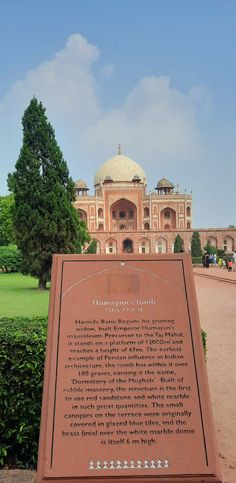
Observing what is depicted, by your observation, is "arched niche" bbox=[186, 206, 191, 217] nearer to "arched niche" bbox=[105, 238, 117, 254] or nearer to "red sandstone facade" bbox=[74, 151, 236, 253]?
"red sandstone facade" bbox=[74, 151, 236, 253]

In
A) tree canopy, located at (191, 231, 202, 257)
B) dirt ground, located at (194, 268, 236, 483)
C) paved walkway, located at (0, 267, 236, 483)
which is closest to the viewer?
paved walkway, located at (0, 267, 236, 483)

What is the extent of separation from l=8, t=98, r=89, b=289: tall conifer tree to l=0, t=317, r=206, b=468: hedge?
1145 cm

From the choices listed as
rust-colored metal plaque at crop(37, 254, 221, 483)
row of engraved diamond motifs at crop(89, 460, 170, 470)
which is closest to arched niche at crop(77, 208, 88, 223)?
rust-colored metal plaque at crop(37, 254, 221, 483)

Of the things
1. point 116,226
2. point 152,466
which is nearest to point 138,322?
point 152,466

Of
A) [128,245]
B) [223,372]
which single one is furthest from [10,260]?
[128,245]

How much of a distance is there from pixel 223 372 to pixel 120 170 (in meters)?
49.9

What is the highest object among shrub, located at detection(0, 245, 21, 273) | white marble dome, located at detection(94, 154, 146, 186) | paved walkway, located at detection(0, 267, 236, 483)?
white marble dome, located at detection(94, 154, 146, 186)

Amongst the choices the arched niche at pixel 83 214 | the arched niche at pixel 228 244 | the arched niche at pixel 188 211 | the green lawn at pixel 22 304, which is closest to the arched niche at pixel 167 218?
the arched niche at pixel 188 211

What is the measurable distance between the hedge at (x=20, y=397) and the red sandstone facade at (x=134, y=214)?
144 ft

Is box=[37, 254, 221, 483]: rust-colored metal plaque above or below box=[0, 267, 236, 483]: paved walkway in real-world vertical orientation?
above

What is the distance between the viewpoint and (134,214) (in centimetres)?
5403

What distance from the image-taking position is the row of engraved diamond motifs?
2.26 m

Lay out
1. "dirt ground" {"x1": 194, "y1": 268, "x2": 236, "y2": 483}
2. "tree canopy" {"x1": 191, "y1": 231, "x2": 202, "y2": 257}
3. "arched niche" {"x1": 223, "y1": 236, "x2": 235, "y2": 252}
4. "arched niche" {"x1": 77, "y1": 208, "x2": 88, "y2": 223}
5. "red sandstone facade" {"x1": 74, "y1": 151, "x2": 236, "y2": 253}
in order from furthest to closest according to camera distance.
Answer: "arched niche" {"x1": 77, "y1": 208, "x2": 88, "y2": 223}
"arched niche" {"x1": 223, "y1": 236, "x2": 235, "y2": 252}
"red sandstone facade" {"x1": 74, "y1": 151, "x2": 236, "y2": 253}
"tree canopy" {"x1": 191, "y1": 231, "x2": 202, "y2": 257}
"dirt ground" {"x1": 194, "y1": 268, "x2": 236, "y2": 483}

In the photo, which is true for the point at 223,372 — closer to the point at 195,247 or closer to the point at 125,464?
the point at 125,464
